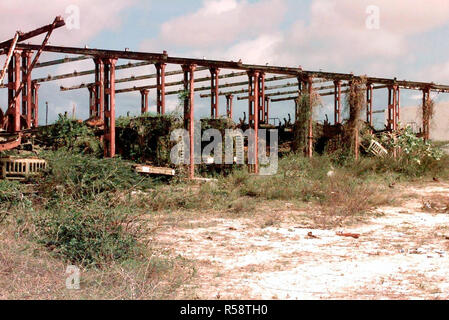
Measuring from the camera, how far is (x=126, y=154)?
1678 centimetres

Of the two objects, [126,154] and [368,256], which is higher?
[126,154]

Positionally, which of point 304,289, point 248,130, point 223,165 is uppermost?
point 248,130

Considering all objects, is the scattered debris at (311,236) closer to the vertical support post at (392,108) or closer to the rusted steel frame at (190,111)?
the rusted steel frame at (190,111)

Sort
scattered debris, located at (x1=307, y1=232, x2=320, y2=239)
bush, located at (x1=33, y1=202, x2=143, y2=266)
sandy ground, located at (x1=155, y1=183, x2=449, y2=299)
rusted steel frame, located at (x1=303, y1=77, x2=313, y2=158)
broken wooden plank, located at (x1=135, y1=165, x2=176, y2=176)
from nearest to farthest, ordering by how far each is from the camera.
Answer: sandy ground, located at (x1=155, y1=183, x2=449, y2=299)
bush, located at (x1=33, y1=202, x2=143, y2=266)
scattered debris, located at (x1=307, y1=232, x2=320, y2=239)
broken wooden plank, located at (x1=135, y1=165, x2=176, y2=176)
rusted steel frame, located at (x1=303, y1=77, x2=313, y2=158)

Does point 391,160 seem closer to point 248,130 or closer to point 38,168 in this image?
point 248,130

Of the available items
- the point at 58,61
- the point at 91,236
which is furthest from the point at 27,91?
the point at 91,236

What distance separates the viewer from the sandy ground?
5.52 m

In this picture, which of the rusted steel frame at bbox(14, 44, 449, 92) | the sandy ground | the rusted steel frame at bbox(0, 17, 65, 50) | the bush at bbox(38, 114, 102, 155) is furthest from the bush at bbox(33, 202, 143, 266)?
the rusted steel frame at bbox(14, 44, 449, 92)

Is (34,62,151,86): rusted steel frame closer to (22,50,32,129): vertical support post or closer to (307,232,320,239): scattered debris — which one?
(22,50,32,129): vertical support post

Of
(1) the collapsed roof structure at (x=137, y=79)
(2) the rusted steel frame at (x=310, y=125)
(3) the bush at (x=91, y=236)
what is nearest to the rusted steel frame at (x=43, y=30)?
(1) the collapsed roof structure at (x=137, y=79)

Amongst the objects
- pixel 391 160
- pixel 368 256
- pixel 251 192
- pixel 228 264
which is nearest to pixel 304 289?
pixel 228 264

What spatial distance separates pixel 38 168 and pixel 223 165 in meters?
6.95

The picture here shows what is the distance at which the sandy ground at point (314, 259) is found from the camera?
5523mm
